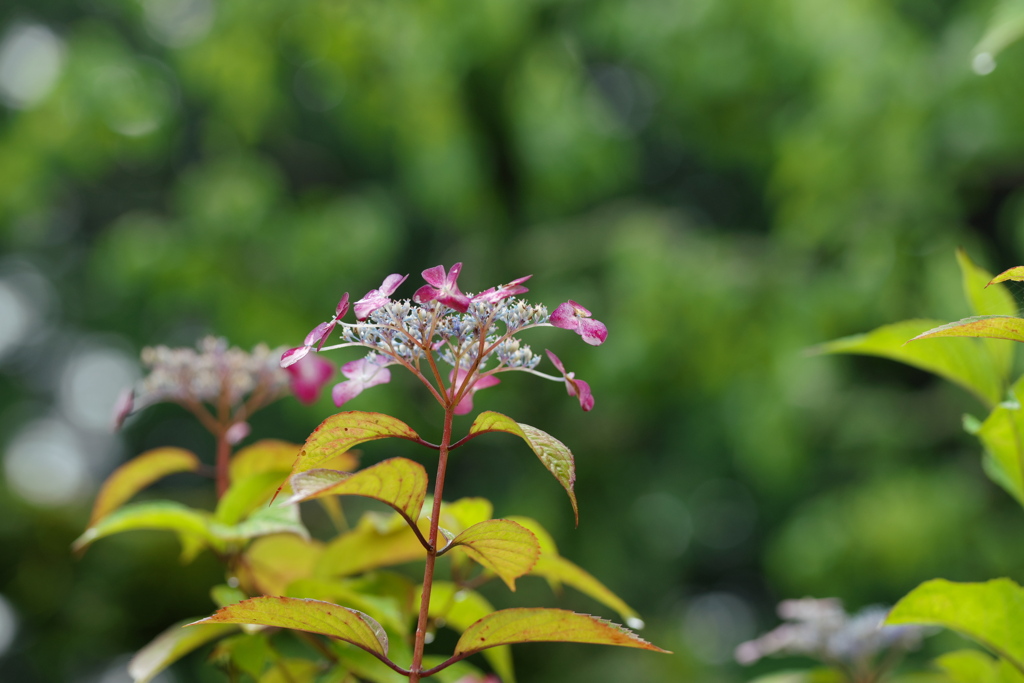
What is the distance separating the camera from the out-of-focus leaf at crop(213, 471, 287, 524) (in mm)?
515

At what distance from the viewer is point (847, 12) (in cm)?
275

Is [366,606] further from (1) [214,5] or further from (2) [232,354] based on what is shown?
(1) [214,5]

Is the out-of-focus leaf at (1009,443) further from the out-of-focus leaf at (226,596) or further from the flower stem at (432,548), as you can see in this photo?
the out-of-focus leaf at (226,596)

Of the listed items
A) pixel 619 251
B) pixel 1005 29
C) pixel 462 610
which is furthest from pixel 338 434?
pixel 619 251

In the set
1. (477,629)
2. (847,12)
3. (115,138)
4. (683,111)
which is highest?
(683,111)

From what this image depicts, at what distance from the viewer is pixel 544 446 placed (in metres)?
0.35

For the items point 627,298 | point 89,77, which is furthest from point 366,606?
point 89,77

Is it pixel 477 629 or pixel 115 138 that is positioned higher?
pixel 115 138

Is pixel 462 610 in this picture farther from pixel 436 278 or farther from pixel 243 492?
pixel 436 278

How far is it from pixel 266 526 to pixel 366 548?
0.29 ft

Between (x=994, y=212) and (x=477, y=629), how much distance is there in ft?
13.3

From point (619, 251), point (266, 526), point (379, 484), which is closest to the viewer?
point (379, 484)

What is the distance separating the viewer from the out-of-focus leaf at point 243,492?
20.3 inches

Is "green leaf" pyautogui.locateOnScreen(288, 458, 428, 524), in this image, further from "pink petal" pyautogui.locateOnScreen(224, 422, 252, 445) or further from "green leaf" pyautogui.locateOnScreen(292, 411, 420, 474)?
"pink petal" pyautogui.locateOnScreen(224, 422, 252, 445)
